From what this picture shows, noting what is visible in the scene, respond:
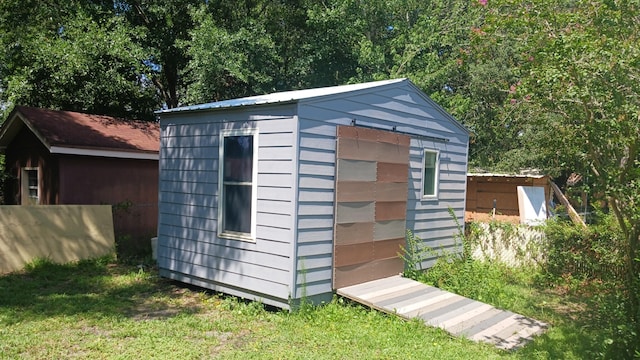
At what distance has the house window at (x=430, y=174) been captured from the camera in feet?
25.6

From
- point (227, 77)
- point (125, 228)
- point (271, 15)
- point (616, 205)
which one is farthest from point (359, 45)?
point (616, 205)

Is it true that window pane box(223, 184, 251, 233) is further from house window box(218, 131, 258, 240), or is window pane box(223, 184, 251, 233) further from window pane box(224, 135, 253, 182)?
window pane box(224, 135, 253, 182)

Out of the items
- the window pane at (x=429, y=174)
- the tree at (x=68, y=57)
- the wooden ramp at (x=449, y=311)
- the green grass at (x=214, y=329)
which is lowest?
the green grass at (x=214, y=329)

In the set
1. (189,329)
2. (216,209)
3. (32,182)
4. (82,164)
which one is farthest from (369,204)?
(32,182)

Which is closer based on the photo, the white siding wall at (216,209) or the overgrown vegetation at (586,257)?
the white siding wall at (216,209)

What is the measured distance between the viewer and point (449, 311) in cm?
573

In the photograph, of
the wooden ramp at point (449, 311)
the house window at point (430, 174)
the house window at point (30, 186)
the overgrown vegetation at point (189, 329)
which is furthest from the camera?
the house window at point (30, 186)

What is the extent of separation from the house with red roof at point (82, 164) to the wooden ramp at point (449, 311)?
6.90 meters

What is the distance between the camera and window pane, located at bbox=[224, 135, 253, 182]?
20.0 ft

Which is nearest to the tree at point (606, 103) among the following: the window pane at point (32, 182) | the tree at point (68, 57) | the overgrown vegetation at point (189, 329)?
the overgrown vegetation at point (189, 329)

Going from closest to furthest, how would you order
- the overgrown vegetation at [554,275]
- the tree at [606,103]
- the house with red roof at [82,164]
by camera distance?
the tree at [606,103], the overgrown vegetation at [554,275], the house with red roof at [82,164]

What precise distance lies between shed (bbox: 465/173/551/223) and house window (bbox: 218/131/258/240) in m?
8.51

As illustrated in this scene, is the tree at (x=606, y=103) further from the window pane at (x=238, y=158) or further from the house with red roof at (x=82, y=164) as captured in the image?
the house with red roof at (x=82, y=164)

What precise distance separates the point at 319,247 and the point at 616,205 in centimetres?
328
